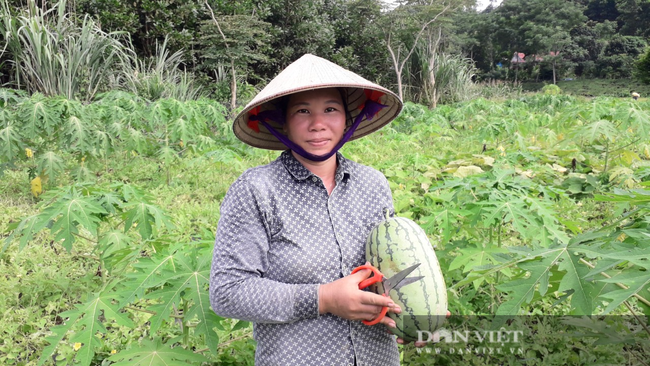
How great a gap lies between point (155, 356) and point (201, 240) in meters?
0.66

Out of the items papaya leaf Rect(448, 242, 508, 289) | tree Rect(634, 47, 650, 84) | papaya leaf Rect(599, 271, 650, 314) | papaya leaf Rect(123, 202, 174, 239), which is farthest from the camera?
tree Rect(634, 47, 650, 84)

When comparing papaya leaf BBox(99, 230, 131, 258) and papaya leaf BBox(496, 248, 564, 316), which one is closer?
papaya leaf BBox(496, 248, 564, 316)

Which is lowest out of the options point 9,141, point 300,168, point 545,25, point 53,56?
point 9,141

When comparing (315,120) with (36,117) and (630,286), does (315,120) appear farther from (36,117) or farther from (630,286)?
(36,117)

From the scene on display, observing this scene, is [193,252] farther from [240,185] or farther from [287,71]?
[287,71]

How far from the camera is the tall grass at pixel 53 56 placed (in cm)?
716

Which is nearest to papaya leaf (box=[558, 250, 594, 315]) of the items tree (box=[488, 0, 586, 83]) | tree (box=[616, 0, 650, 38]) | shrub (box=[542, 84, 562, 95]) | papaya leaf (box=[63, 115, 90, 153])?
papaya leaf (box=[63, 115, 90, 153])

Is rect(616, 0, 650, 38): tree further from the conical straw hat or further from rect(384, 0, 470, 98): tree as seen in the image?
the conical straw hat

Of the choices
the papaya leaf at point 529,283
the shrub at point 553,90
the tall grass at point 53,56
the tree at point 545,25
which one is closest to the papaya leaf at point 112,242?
the papaya leaf at point 529,283

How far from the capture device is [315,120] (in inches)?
57.6

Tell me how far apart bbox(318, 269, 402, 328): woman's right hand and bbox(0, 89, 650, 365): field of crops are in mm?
335

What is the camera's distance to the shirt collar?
4.86 feet

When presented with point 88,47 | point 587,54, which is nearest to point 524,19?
point 587,54

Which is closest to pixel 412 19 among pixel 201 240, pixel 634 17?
pixel 201 240
